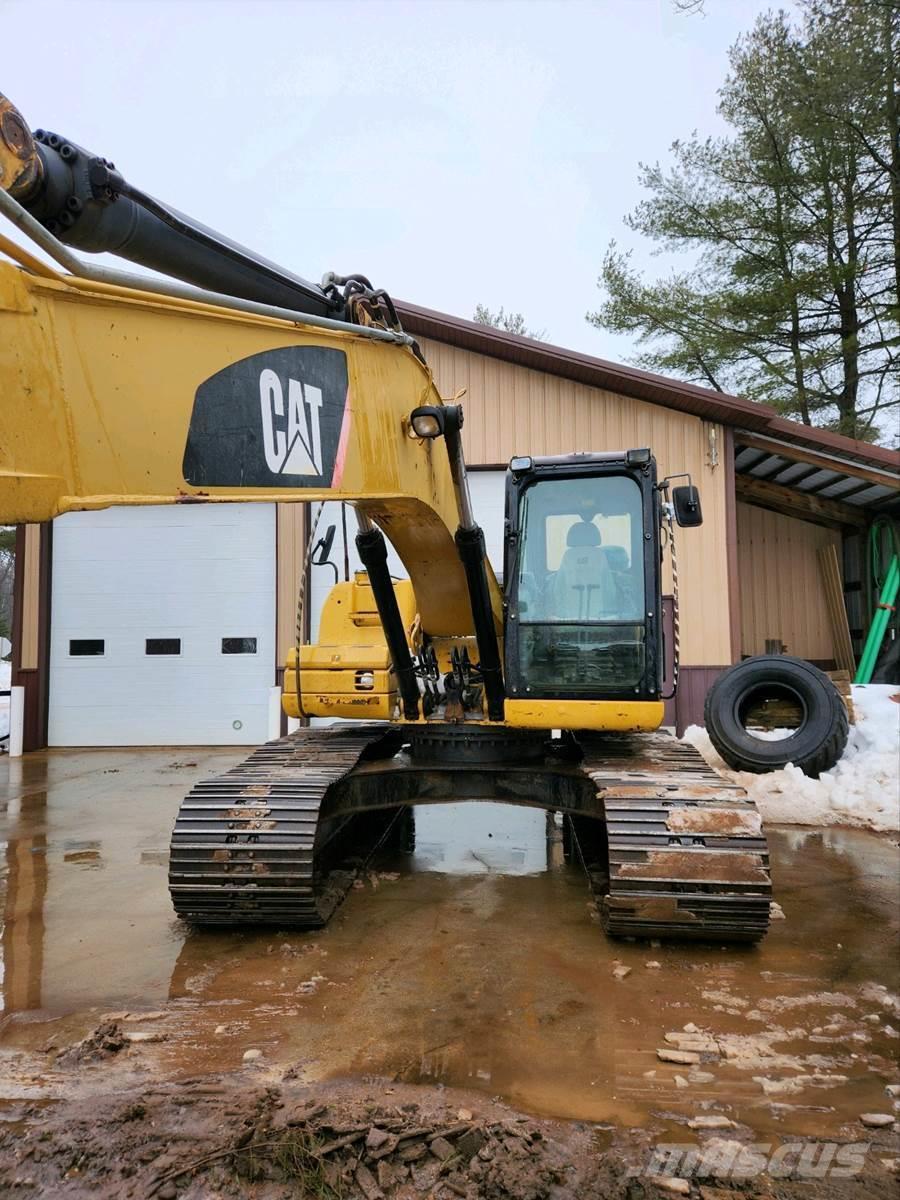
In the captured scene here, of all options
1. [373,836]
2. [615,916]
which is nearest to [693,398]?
[373,836]

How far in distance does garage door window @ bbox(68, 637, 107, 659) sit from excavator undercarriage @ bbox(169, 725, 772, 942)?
8384mm

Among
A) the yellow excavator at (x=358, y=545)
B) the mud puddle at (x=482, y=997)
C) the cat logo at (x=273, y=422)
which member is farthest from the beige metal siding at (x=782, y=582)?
the cat logo at (x=273, y=422)

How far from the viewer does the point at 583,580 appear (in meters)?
4.98

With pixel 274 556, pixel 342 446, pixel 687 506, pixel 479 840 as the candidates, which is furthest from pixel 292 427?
pixel 274 556

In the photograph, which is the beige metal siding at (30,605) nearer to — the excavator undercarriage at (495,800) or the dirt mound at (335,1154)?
the excavator undercarriage at (495,800)

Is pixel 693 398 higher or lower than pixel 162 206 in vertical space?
higher

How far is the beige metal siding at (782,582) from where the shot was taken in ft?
49.8

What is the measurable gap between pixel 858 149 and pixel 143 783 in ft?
51.3

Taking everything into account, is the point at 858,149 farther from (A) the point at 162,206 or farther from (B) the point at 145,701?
(A) the point at 162,206

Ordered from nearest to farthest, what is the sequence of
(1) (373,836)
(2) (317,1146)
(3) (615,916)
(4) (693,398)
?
(2) (317,1146) → (3) (615,916) → (1) (373,836) → (4) (693,398)

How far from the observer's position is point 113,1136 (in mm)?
2521

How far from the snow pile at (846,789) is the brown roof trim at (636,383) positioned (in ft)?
14.0

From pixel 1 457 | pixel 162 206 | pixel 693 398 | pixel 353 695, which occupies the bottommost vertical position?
pixel 353 695

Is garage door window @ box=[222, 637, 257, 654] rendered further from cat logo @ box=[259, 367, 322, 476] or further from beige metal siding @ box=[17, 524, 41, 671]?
cat logo @ box=[259, 367, 322, 476]
